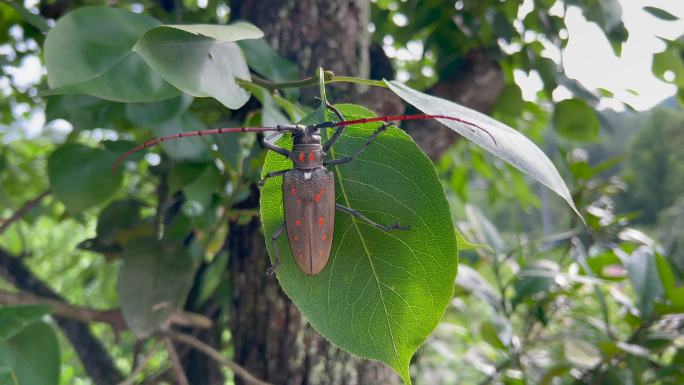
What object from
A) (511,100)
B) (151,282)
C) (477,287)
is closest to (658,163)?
(511,100)

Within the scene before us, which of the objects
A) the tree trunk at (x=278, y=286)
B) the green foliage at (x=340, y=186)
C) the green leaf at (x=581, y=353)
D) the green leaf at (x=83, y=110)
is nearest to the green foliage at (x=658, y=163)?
the green foliage at (x=340, y=186)

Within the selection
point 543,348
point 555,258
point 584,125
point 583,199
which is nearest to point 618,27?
point 584,125

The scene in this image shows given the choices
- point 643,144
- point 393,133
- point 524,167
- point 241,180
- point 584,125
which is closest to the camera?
point 524,167

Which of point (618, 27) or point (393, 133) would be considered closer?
point (393, 133)

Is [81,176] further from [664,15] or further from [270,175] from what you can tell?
[664,15]

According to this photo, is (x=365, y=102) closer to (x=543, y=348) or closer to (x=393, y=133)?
(x=393, y=133)
